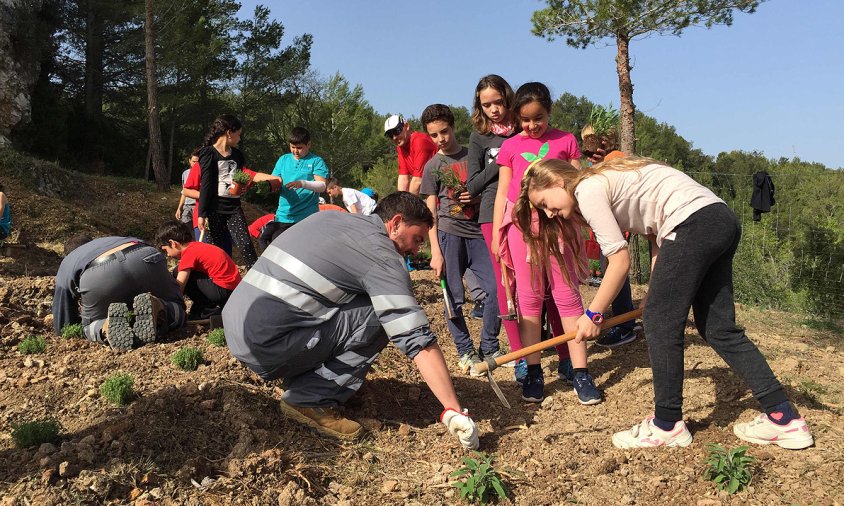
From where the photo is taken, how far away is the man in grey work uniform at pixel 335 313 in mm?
2750

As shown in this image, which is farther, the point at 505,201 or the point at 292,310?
the point at 505,201

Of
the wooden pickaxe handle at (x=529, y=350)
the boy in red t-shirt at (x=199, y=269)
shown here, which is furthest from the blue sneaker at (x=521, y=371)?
the boy in red t-shirt at (x=199, y=269)

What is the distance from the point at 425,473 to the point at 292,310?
99cm

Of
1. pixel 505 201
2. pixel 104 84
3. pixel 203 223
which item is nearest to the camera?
pixel 505 201

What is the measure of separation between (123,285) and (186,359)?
1.14 m

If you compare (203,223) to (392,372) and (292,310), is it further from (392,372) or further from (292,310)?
(292,310)

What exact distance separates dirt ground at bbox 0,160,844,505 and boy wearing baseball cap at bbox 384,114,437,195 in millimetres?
1427

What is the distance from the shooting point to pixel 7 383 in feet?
12.6

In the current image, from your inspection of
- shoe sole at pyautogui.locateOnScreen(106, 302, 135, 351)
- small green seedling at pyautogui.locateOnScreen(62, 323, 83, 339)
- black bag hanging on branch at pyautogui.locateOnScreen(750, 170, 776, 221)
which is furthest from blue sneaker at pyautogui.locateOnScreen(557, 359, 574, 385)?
black bag hanging on branch at pyautogui.locateOnScreen(750, 170, 776, 221)

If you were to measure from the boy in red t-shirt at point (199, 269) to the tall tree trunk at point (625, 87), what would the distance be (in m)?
6.30

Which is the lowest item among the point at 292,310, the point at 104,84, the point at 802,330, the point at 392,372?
the point at 802,330

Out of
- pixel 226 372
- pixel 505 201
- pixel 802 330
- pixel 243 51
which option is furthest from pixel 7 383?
pixel 243 51

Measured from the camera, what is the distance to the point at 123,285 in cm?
471

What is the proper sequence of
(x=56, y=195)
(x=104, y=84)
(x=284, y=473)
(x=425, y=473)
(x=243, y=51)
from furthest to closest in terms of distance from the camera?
1. (x=243, y=51)
2. (x=104, y=84)
3. (x=56, y=195)
4. (x=425, y=473)
5. (x=284, y=473)
